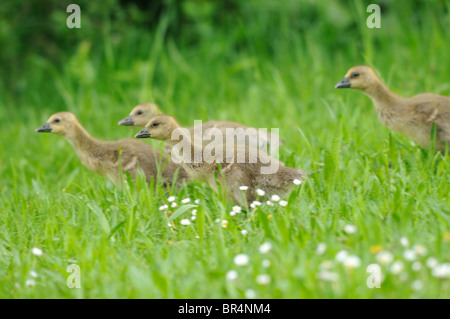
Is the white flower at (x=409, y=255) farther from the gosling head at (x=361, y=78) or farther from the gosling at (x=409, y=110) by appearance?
the gosling head at (x=361, y=78)

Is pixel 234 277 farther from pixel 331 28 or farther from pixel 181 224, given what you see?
pixel 331 28

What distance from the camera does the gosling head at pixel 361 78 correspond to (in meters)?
5.31

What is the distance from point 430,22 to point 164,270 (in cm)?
624

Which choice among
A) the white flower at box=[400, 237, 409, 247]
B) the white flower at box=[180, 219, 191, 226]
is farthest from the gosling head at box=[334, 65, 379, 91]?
the white flower at box=[400, 237, 409, 247]

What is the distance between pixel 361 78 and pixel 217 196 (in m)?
1.77

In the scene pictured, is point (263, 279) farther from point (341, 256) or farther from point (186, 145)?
point (186, 145)

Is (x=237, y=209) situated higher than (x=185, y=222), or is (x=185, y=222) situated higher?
(x=237, y=209)

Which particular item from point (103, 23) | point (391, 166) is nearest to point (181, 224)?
point (391, 166)

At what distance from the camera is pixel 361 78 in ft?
17.5

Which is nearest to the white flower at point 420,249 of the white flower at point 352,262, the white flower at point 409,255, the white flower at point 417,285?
the white flower at point 409,255

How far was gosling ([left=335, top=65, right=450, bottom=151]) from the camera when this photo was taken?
15.8ft

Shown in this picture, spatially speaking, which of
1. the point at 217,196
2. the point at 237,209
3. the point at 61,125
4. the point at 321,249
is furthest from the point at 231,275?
the point at 61,125

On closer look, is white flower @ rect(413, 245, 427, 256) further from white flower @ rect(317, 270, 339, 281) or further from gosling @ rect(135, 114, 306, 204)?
gosling @ rect(135, 114, 306, 204)

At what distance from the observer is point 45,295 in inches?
132
